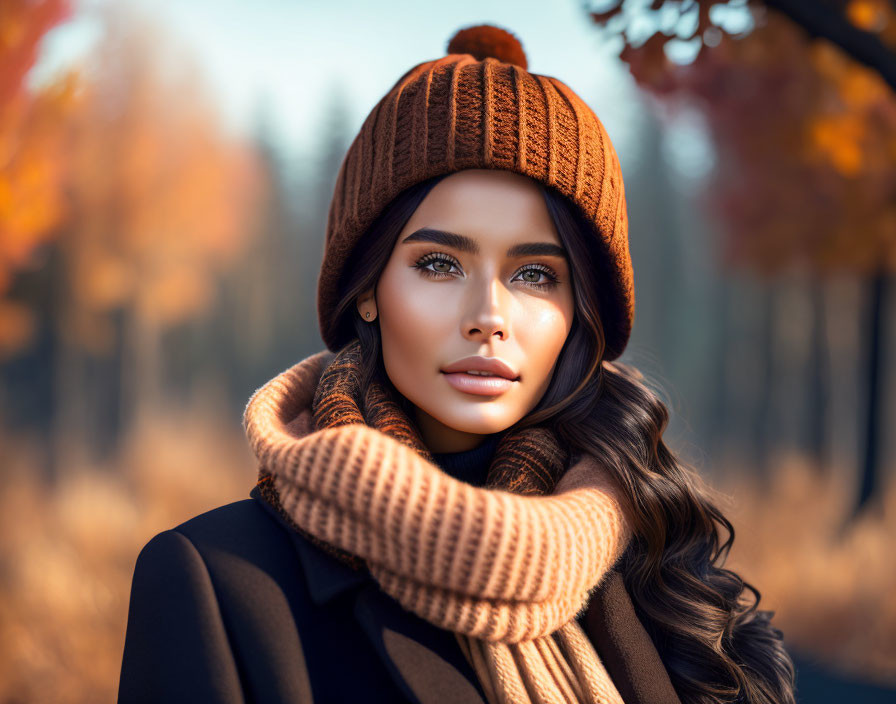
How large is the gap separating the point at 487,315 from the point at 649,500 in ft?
2.29

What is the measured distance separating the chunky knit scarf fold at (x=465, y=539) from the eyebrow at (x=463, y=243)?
476 millimetres

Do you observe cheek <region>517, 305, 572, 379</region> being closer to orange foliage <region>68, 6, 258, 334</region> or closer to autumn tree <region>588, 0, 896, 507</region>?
autumn tree <region>588, 0, 896, 507</region>

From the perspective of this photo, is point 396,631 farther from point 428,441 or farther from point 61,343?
point 61,343

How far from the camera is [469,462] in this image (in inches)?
87.7

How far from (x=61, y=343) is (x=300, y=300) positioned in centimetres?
1814

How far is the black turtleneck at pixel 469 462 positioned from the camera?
2225 mm

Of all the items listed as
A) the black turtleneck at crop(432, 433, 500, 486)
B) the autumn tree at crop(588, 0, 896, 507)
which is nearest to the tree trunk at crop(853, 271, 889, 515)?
the autumn tree at crop(588, 0, 896, 507)

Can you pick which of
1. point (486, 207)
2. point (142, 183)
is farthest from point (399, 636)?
point (142, 183)

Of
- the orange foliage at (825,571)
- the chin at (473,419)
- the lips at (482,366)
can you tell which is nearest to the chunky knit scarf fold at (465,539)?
the chin at (473,419)

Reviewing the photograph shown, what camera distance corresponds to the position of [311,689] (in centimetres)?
176

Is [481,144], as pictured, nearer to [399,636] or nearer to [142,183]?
[399,636]

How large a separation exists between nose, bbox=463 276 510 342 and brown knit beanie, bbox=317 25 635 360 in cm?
33

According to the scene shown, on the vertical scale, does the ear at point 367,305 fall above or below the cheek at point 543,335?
above

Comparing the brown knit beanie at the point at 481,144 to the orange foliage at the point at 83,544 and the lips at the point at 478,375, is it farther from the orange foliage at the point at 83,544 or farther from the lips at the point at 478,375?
the orange foliage at the point at 83,544
